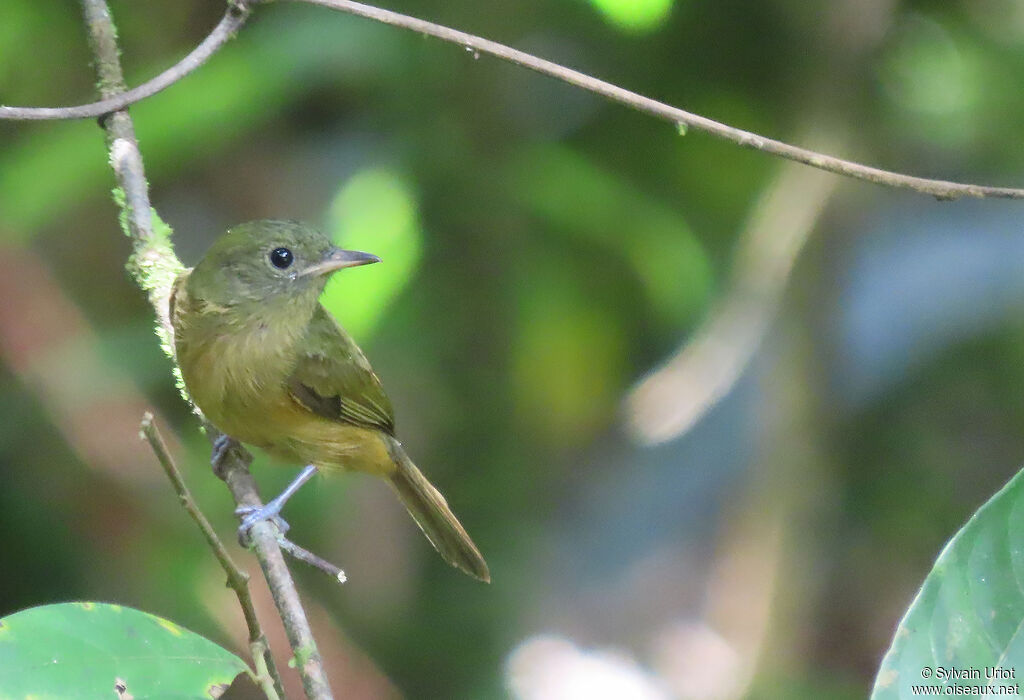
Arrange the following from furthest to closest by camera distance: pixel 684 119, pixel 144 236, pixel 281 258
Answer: pixel 281 258 → pixel 144 236 → pixel 684 119

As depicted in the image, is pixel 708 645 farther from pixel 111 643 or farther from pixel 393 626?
pixel 111 643

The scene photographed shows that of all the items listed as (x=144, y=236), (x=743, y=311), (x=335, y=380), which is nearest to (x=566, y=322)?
(x=743, y=311)

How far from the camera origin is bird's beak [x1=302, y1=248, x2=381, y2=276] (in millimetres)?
3293

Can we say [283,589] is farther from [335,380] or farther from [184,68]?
[335,380]

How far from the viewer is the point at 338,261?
3.38 metres

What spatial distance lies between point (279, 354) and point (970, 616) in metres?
2.24

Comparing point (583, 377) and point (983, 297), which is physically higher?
point (983, 297)

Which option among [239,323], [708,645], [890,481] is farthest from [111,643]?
[890,481]

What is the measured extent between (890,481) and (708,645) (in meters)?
1.22

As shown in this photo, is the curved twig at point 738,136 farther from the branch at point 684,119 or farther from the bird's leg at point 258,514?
the bird's leg at point 258,514

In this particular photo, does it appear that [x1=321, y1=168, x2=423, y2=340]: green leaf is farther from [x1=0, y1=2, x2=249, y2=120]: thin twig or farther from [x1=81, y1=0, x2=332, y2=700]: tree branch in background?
[x1=0, y1=2, x2=249, y2=120]: thin twig

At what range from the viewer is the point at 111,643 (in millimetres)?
1872

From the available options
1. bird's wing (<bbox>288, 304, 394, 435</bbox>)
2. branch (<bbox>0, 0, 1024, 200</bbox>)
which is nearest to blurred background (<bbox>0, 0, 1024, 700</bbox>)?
bird's wing (<bbox>288, 304, 394, 435</bbox>)

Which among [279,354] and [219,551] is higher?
[279,354]
